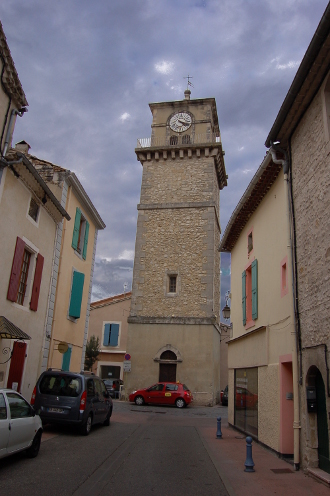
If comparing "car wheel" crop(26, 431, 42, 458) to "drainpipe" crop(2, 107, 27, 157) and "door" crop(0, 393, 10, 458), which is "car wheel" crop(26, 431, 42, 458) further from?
"drainpipe" crop(2, 107, 27, 157)

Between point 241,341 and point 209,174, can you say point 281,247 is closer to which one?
point 241,341

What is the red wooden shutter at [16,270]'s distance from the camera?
11.6m

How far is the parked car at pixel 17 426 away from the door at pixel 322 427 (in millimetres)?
4988

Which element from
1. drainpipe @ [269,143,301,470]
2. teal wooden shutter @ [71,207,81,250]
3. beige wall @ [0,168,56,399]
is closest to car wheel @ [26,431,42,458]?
beige wall @ [0,168,56,399]

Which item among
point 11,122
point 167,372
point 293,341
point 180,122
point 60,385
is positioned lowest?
point 60,385

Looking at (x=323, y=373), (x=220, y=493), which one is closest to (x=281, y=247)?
(x=323, y=373)

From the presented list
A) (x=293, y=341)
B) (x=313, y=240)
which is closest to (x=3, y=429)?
(x=293, y=341)

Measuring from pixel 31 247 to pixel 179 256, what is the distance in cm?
1408

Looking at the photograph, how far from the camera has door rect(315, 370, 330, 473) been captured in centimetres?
682

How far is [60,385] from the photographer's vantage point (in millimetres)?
10570

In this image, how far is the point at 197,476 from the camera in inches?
275

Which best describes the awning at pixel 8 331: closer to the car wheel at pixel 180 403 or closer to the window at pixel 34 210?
the window at pixel 34 210

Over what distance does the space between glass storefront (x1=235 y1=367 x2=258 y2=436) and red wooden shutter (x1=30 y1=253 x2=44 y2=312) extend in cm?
693

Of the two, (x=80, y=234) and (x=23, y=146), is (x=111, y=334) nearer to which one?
(x=80, y=234)
